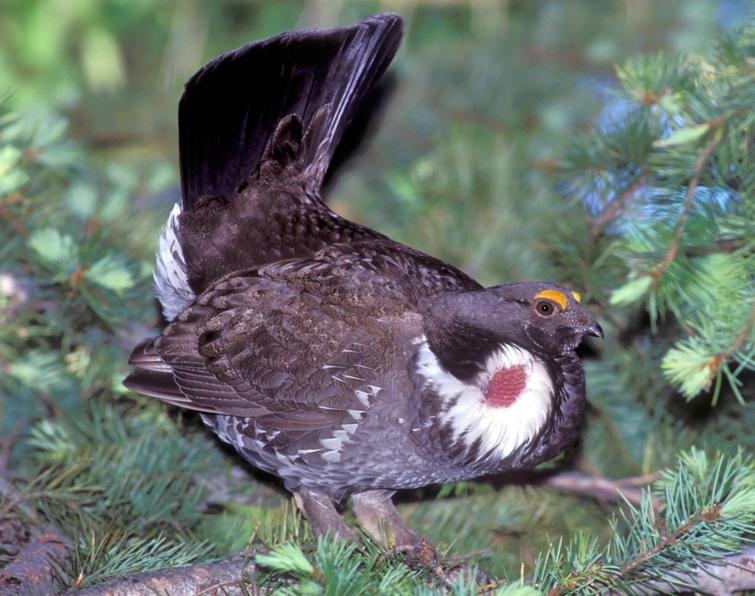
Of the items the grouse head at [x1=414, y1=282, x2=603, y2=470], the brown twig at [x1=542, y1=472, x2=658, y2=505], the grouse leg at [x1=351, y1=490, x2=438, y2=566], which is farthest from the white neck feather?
the brown twig at [x1=542, y1=472, x2=658, y2=505]

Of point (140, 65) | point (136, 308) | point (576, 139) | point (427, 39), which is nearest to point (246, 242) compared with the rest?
point (136, 308)

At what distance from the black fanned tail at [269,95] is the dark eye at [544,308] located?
3.87 ft

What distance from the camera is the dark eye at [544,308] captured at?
126 inches

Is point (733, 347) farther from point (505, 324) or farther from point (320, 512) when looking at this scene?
point (320, 512)

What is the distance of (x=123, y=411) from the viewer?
3887mm

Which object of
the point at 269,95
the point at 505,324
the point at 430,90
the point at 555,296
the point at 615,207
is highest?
the point at 430,90

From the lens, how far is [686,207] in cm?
314

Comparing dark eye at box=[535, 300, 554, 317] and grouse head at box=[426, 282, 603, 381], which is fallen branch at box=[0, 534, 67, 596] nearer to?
grouse head at box=[426, 282, 603, 381]

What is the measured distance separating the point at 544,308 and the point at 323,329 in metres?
0.72

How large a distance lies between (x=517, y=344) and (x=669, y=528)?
89 cm

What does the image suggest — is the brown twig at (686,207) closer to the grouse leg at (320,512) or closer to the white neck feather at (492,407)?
the white neck feather at (492,407)

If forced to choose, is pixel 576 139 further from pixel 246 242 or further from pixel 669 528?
pixel 669 528

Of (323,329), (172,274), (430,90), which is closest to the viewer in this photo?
(323,329)

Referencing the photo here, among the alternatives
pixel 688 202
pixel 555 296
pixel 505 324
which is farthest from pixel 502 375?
pixel 688 202
